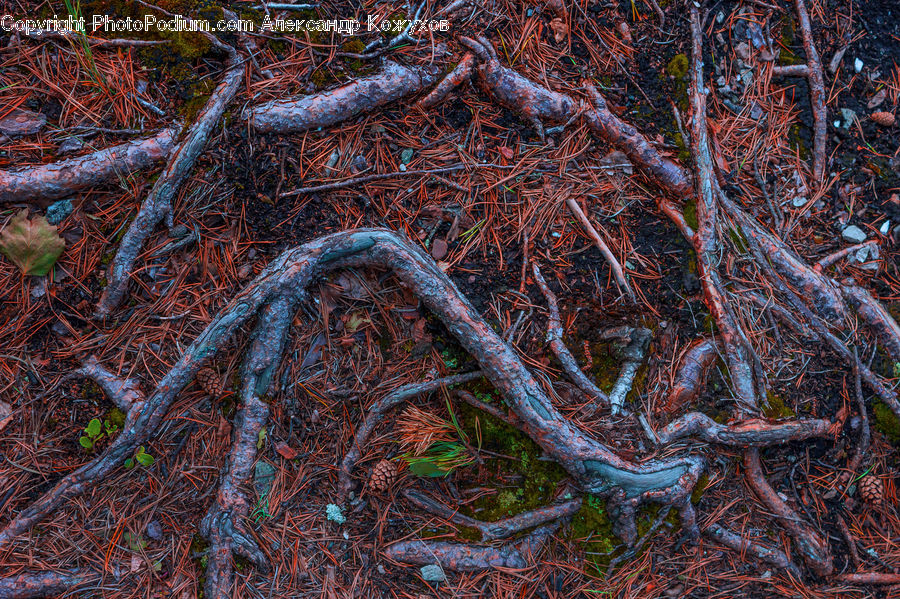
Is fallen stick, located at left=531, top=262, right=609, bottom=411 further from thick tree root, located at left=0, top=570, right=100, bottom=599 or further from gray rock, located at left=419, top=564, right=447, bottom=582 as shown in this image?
thick tree root, located at left=0, top=570, right=100, bottom=599

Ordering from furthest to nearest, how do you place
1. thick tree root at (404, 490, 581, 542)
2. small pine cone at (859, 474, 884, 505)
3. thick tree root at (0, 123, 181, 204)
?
small pine cone at (859, 474, 884, 505), thick tree root at (404, 490, 581, 542), thick tree root at (0, 123, 181, 204)

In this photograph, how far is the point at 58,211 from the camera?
2.23m

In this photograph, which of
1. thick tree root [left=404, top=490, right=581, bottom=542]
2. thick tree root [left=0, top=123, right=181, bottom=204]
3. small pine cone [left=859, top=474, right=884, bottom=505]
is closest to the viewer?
thick tree root [left=0, top=123, right=181, bottom=204]

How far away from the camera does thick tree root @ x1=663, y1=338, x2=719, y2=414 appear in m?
2.40

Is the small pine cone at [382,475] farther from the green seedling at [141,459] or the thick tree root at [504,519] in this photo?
the green seedling at [141,459]

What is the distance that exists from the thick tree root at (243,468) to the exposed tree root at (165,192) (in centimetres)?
70

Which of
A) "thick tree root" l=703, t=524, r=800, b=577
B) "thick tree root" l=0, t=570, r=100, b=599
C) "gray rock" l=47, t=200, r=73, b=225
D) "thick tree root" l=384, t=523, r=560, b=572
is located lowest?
"thick tree root" l=0, t=570, r=100, b=599

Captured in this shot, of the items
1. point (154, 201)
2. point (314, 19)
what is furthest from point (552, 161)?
point (154, 201)

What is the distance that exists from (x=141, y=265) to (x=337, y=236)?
103 centimetres

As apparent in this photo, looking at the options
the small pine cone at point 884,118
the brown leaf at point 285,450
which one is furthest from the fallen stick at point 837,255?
the brown leaf at point 285,450

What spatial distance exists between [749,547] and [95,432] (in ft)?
11.4

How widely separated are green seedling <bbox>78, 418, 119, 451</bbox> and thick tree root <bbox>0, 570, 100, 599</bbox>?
2.00 feet

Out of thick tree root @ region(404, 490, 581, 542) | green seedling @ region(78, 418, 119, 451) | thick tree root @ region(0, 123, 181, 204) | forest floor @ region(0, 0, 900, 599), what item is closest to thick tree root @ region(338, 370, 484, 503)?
forest floor @ region(0, 0, 900, 599)

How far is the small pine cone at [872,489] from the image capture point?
97.7 inches
